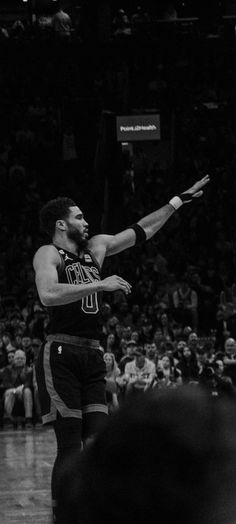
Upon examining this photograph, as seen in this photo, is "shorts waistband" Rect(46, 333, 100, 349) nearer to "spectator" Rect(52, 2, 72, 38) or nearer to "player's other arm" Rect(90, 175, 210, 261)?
"player's other arm" Rect(90, 175, 210, 261)

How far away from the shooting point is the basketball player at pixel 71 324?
19.1 ft

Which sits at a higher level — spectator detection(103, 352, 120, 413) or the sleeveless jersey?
the sleeveless jersey

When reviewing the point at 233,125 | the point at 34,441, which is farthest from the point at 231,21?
the point at 34,441

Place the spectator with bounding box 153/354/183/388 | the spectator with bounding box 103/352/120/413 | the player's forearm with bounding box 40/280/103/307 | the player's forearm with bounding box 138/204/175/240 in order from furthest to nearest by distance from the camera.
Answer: the spectator with bounding box 153/354/183/388, the spectator with bounding box 103/352/120/413, the player's forearm with bounding box 138/204/175/240, the player's forearm with bounding box 40/280/103/307

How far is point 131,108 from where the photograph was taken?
28.2 m

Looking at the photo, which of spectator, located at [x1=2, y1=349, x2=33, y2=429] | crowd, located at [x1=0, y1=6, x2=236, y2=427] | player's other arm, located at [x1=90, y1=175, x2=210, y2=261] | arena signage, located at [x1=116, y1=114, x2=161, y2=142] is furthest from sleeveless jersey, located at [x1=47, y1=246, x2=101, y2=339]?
arena signage, located at [x1=116, y1=114, x2=161, y2=142]

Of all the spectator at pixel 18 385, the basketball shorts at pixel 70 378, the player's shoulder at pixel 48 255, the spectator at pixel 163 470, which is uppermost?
the spectator at pixel 163 470

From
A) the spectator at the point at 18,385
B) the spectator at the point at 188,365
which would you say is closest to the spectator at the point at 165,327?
the spectator at the point at 188,365

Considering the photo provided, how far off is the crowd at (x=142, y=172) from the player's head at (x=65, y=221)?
43.3ft

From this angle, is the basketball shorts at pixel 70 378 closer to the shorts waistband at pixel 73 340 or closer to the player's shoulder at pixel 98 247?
the shorts waistband at pixel 73 340

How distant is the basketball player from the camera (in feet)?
19.1

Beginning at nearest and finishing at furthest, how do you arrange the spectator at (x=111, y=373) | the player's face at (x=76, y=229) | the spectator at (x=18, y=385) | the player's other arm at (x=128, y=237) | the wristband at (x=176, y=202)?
1. the player's face at (x=76, y=229)
2. the player's other arm at (x=128, y=237)
3. the wristband at (x=176, y=202)
4. the spectator at (x=111, y=373)
5. the spectator at (x=18, y=385)

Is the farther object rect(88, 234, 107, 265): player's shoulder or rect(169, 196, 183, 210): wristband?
rect(169, 196, 183, 210): wristband

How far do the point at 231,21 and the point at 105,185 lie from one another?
670 centimetres
